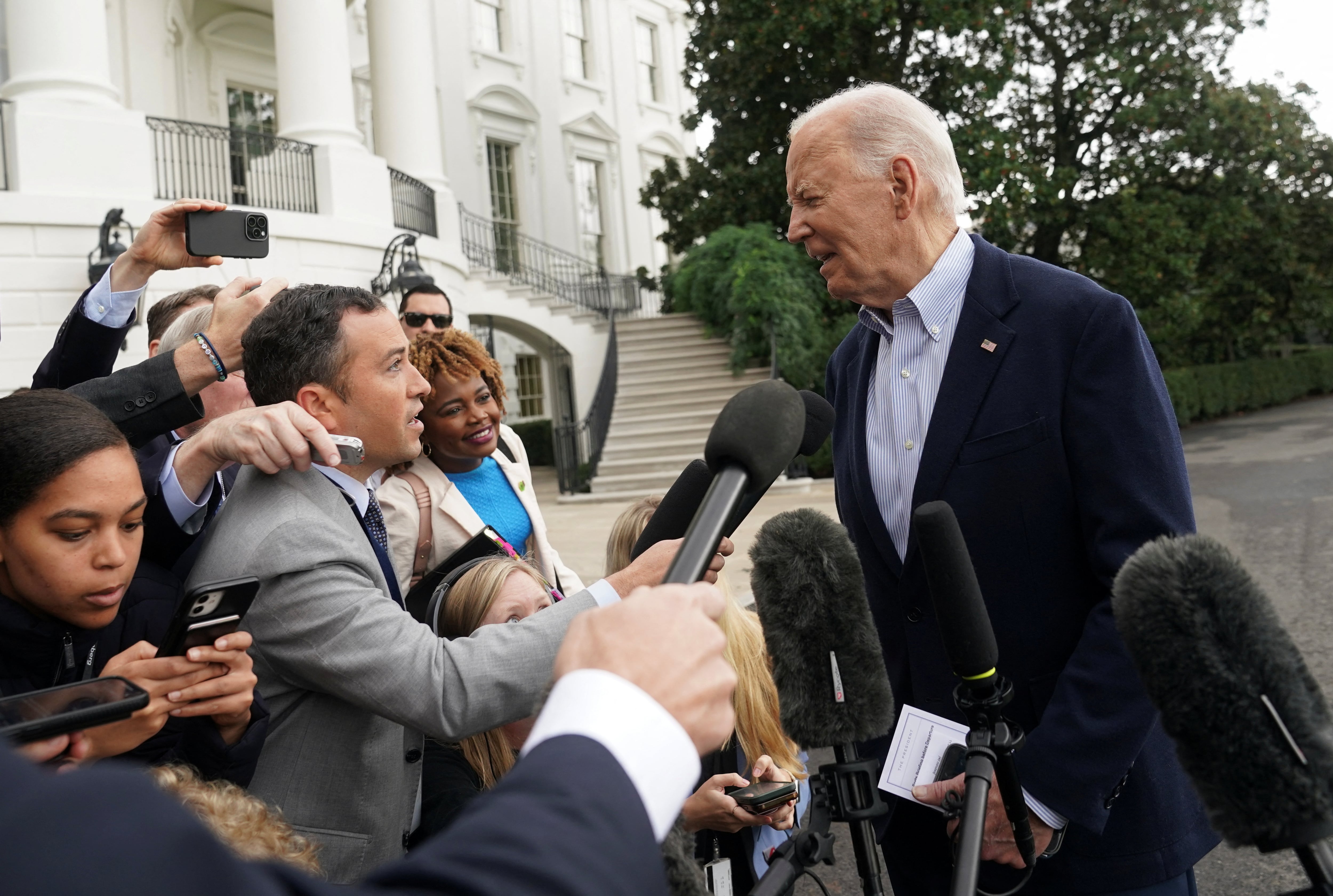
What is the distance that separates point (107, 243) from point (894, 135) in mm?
11128

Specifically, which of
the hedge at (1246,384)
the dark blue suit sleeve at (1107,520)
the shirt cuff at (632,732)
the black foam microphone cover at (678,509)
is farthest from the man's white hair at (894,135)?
the hedge at (1246,384)

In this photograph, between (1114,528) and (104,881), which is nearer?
(104,881)

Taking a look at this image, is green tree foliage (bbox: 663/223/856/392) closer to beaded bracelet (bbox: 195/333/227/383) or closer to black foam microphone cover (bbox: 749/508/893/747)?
beaded bracelet (bbox: 195/333/227/383)

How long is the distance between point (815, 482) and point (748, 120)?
7.84 m

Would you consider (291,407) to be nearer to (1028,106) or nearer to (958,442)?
(958,442)

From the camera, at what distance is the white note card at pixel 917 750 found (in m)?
1.87

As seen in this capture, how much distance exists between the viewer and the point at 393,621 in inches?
73.2

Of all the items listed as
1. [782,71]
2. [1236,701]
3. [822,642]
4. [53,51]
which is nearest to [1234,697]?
[1236,701]

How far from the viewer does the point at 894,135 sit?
2.21m

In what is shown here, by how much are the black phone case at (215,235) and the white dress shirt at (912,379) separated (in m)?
1.77

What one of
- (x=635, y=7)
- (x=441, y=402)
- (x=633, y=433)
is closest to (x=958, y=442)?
(x=441, y=402)

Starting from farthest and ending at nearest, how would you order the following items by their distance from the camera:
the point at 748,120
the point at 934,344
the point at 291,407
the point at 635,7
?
the point at 635,7 → the point at 748,120 → the point at 934,344 → the point at 291,407

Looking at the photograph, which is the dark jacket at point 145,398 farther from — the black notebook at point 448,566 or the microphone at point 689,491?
the microphone at point 689,491

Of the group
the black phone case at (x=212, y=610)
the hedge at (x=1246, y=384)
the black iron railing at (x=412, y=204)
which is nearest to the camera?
the black phone case at (x=212, y=610)
